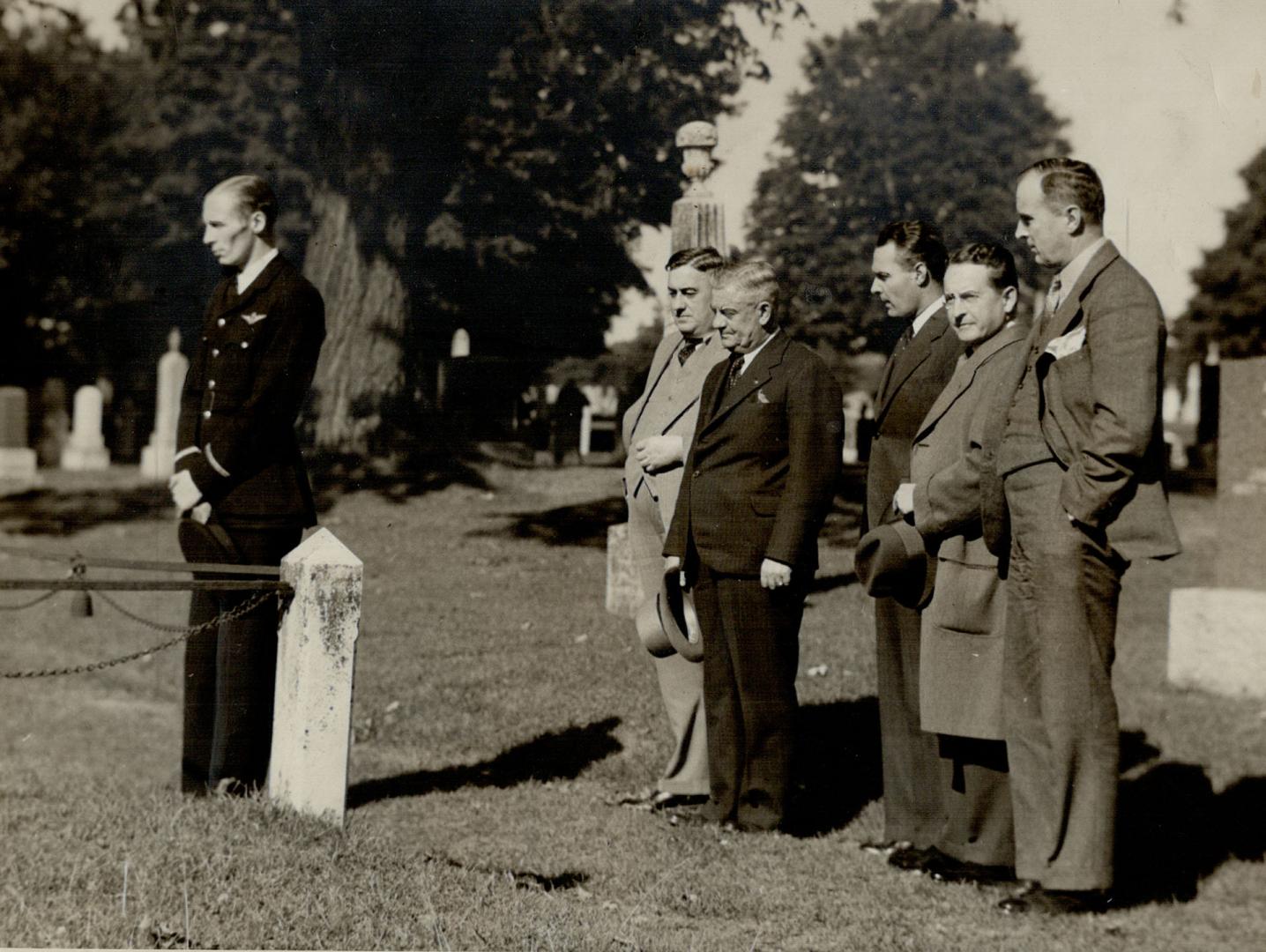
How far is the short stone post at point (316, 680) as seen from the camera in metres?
5.39

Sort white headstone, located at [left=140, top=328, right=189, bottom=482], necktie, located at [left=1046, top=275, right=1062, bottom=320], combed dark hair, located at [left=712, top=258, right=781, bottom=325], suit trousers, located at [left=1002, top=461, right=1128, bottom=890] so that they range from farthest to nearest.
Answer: white headstone, located at [left=140, top=328, right=189, bottom=482] < combed dark hair, located at [left=712, top=258, right=781, bottom=325] < necktie, located at [left=1046, top=275, right=1062, bottom=320] < suit trousers, located at [left=1002, top=461, right=1128, bottom=890]

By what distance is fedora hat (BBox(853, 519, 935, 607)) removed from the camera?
4.92 metres

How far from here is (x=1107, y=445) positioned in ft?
13.7

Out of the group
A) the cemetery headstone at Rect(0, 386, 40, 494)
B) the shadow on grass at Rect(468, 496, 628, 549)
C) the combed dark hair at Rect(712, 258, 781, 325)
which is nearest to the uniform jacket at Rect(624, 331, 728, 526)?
the combed dark hair at Rect(712, 258, 781, 325)

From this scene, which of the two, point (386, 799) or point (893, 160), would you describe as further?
point (893, 160)

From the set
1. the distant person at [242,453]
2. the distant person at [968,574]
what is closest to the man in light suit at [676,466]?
the distant person at [968,574]

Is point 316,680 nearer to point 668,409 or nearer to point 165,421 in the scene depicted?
point 668,409

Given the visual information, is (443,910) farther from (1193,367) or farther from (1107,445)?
→ (1193,367)

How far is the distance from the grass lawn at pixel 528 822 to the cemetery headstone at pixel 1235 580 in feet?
0.96

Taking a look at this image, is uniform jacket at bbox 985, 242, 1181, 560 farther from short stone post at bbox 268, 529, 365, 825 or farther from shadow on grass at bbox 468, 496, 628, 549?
shadow on grass at bbox 468, 496, 628, 549

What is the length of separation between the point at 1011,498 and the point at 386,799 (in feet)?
10.2

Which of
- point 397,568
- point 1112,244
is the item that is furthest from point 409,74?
point 1112,244

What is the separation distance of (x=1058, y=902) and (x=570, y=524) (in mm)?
10746

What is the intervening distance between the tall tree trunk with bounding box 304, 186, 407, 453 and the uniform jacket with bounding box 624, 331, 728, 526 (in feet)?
40.2
